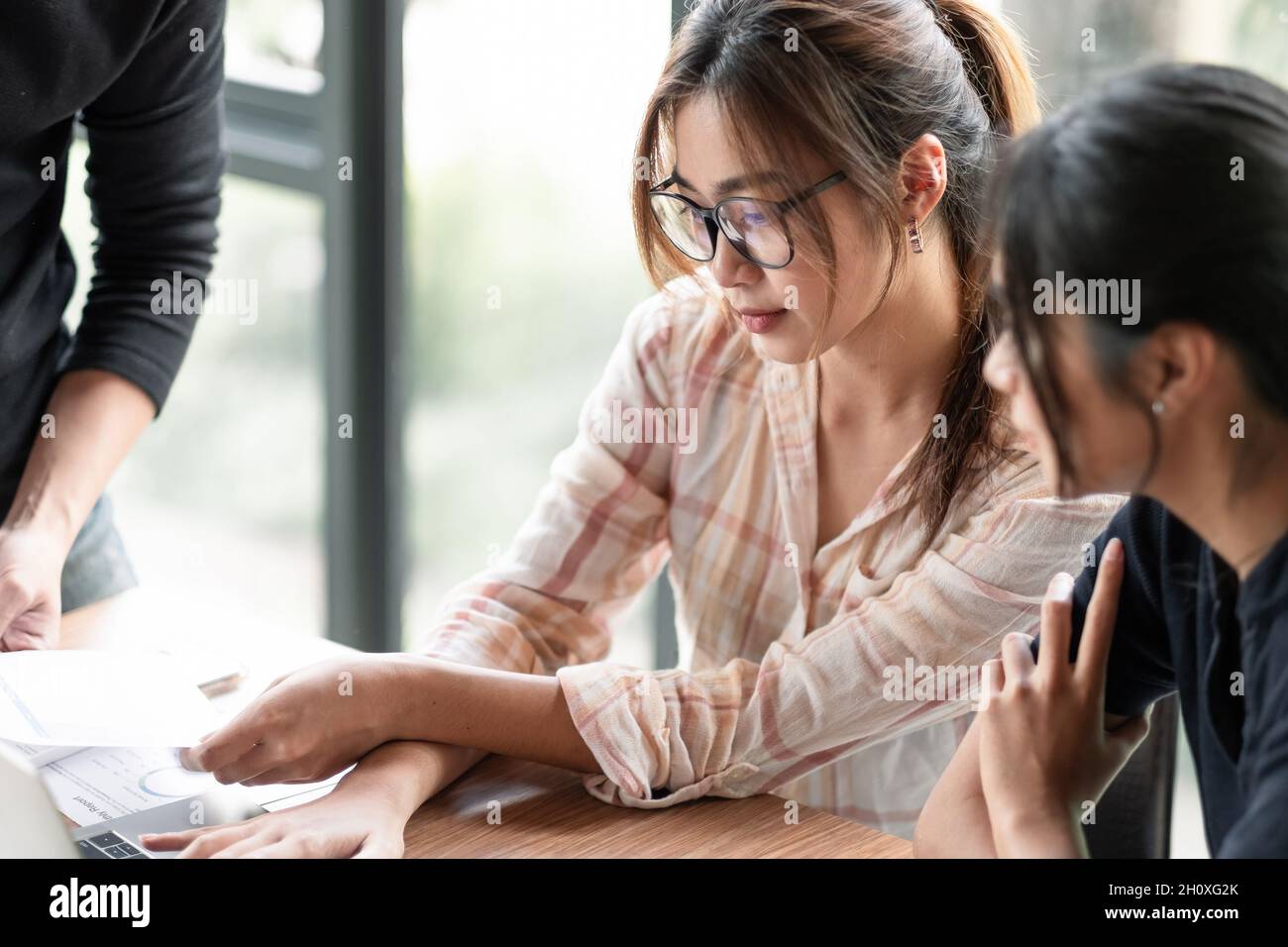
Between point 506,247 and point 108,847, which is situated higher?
point 506,247

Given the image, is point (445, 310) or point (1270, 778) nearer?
point (1270, 778)

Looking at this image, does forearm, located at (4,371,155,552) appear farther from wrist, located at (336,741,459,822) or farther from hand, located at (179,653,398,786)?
wrist, located at (336,741,459,822)

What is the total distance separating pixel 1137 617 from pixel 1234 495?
0.21m

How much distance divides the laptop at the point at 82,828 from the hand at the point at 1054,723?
1.97ft

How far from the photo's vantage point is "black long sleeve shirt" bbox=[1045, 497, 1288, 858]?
0.90 m

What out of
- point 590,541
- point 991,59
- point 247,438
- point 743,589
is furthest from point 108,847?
point 247,438

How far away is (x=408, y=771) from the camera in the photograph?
117 cm

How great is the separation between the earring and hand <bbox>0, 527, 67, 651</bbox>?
0.92m

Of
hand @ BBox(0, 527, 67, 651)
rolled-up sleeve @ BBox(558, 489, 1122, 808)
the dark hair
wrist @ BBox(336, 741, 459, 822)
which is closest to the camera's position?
the dark hair

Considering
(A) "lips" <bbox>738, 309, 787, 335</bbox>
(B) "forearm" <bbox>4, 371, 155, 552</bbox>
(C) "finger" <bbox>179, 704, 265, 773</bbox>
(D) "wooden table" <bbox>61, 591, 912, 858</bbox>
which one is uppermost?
(A) "lips" <bbox>738, 309, 787, 335</bbox>

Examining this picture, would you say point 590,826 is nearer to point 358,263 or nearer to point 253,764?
point 253,764

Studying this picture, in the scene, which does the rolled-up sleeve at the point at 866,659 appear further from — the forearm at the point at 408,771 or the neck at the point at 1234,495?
the neck at the point at 1234,495

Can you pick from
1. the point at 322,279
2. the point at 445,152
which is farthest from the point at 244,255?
the point at 445,152

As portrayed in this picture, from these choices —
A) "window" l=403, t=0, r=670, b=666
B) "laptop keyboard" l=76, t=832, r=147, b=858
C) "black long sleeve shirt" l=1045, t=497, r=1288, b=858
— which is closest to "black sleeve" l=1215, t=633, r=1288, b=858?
"black long sleeve shirt" l=1045, t=497, r=1288, b=858
